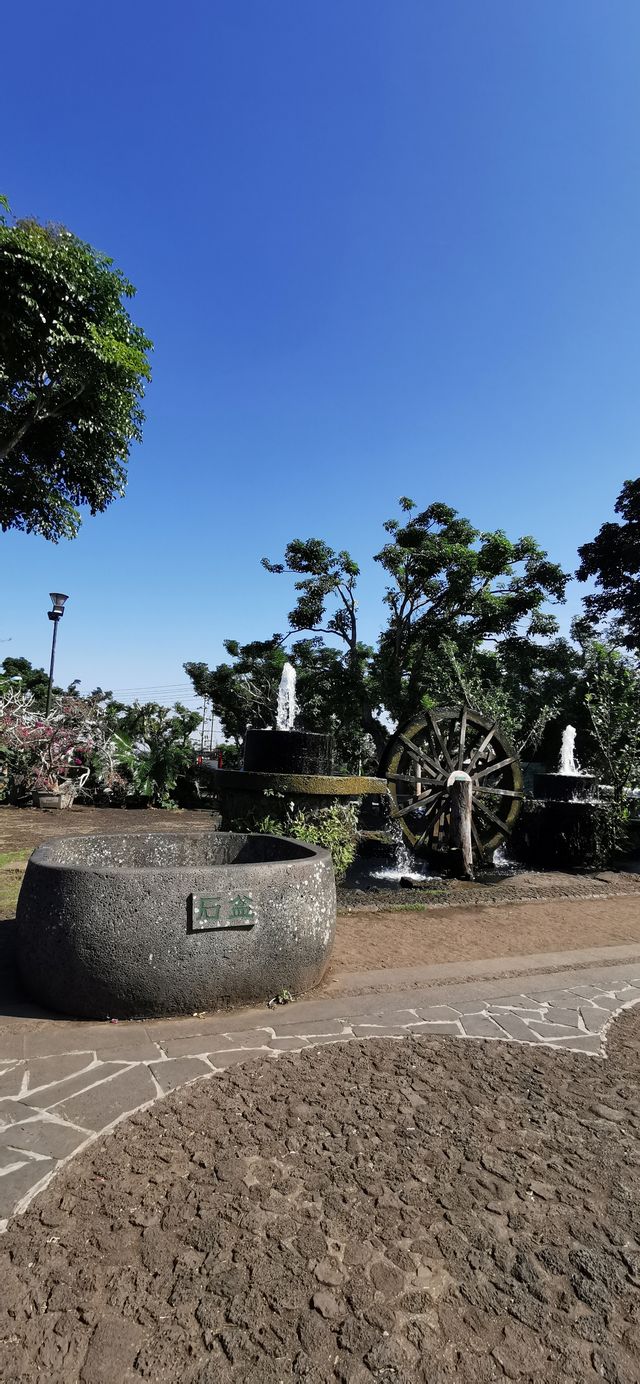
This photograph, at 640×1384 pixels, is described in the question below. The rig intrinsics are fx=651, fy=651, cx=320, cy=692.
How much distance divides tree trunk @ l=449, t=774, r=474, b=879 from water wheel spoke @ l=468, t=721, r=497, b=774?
95 cm

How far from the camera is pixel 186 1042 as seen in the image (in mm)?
3014

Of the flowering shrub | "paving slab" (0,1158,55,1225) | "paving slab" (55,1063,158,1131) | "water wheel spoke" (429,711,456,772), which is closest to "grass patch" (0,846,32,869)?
"paving slab" (55,1063,158,1131)

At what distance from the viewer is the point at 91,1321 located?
1540mm

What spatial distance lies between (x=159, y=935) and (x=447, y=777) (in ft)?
22.9

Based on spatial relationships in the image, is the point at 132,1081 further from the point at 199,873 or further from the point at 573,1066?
the point at 573,1066

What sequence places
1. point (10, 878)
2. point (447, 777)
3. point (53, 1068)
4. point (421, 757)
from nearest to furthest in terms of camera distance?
point (53, 1068), point (10, 878), point (447, 777), point (421, 757)

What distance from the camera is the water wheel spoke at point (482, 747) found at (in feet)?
33.0

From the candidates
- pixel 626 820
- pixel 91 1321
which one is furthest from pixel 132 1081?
pixel 626 820

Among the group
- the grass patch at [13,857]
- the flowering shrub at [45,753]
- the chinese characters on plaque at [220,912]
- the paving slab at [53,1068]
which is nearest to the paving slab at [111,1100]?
the paving slab at [53,1068]

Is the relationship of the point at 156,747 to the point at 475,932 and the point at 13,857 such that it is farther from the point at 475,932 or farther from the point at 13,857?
the point at 475,932

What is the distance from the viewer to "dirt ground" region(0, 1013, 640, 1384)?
1487 millimetres

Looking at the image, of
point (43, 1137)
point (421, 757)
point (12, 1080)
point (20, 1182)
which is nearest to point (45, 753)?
point (421, 757)

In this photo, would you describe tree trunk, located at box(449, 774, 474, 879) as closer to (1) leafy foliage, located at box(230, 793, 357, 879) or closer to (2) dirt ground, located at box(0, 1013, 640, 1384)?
(1) leafy foliage, located at box(230, 793, 357, 879)

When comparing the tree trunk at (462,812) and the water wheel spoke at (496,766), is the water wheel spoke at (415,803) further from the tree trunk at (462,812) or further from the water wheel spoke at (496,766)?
the water wheel spoke at (496,766)
